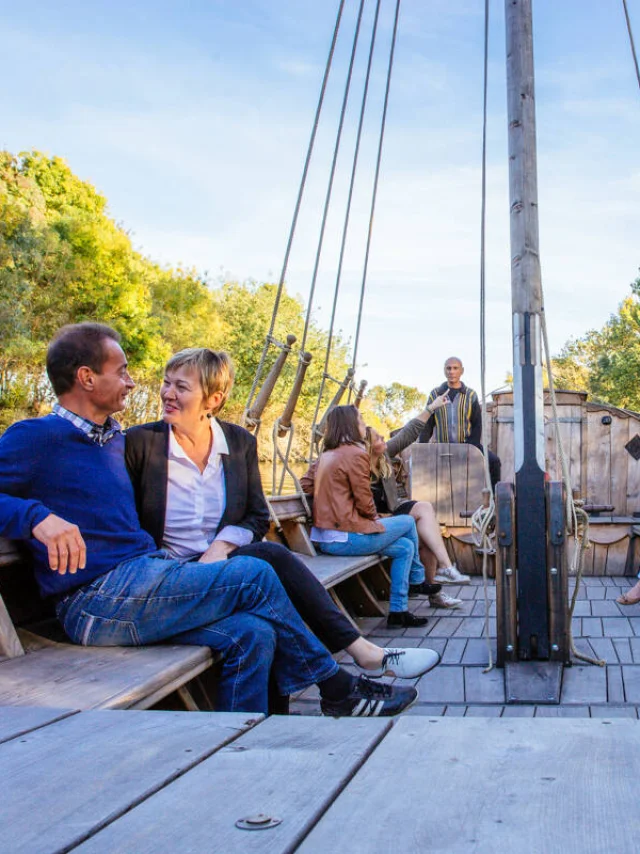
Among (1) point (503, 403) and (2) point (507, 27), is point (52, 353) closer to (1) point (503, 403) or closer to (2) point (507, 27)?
(2) point (507, 27)

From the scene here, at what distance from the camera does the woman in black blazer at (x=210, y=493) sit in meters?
2.65

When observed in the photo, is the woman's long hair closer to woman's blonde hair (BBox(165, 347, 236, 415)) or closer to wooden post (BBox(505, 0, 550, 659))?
wooden post (BBox(505, 0, 550, 659))

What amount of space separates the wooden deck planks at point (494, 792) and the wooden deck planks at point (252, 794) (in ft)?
0.09

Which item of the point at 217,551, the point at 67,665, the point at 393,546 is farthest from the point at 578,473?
the point at 67,665

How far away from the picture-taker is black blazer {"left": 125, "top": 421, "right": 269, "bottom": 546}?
8.98 ft

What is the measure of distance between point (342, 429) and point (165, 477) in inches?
76.9

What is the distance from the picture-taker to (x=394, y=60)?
652 cm

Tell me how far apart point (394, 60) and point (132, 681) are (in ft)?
17.9

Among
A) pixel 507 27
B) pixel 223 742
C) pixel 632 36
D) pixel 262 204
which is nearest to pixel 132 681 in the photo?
pixel 223 742

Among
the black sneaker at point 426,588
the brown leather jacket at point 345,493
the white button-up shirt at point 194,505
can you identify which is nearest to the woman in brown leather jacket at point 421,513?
the black sneaker at point 426,588

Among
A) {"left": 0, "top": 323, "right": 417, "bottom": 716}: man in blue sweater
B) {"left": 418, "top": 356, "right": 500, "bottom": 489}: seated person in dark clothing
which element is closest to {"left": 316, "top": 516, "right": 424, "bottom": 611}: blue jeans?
{"left": 0, "top": 323, "right": 417, "bottom": 716}: man in blue sweater

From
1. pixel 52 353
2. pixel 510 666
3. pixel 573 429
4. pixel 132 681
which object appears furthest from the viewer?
pixel 573 429

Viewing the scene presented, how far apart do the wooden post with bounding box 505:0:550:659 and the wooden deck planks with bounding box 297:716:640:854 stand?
2.13 meters

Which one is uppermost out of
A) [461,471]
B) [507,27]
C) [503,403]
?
[507,27]
